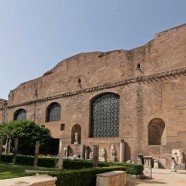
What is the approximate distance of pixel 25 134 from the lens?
2480 cm

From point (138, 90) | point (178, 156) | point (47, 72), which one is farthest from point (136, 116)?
point (47, 72)

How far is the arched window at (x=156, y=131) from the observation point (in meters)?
20.3

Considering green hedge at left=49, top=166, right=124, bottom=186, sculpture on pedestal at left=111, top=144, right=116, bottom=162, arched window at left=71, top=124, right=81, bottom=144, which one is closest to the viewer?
green hedge at left=49, top=166, right=124, bottom=186

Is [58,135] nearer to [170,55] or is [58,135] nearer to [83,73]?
[83,73]

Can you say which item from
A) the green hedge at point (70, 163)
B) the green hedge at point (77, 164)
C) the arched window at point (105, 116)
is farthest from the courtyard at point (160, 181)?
the arched window at point (105, 116)

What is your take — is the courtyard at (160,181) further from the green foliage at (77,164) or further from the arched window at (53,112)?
the arched window at (53,112)

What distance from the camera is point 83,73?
26594 millimetres

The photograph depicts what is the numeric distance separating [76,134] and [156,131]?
757 centimetres

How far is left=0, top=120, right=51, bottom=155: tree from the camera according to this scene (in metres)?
24.7

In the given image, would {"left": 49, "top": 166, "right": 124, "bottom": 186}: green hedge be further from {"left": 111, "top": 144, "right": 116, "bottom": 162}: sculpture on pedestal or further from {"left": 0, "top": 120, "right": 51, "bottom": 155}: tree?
{"left": 0, "top": 120, "right": 51, "bottom": 155}: tree

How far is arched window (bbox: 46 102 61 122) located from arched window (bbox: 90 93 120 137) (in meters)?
4.57

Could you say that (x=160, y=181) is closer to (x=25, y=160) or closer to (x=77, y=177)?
(x=77, y=177)

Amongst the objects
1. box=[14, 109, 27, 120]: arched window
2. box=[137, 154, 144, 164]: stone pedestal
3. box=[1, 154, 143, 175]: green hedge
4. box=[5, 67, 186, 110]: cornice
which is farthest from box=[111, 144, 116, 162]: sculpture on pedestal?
box=[14, 109, 27, 120]: arched window

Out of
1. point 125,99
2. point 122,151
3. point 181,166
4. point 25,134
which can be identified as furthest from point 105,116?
point 181,166
